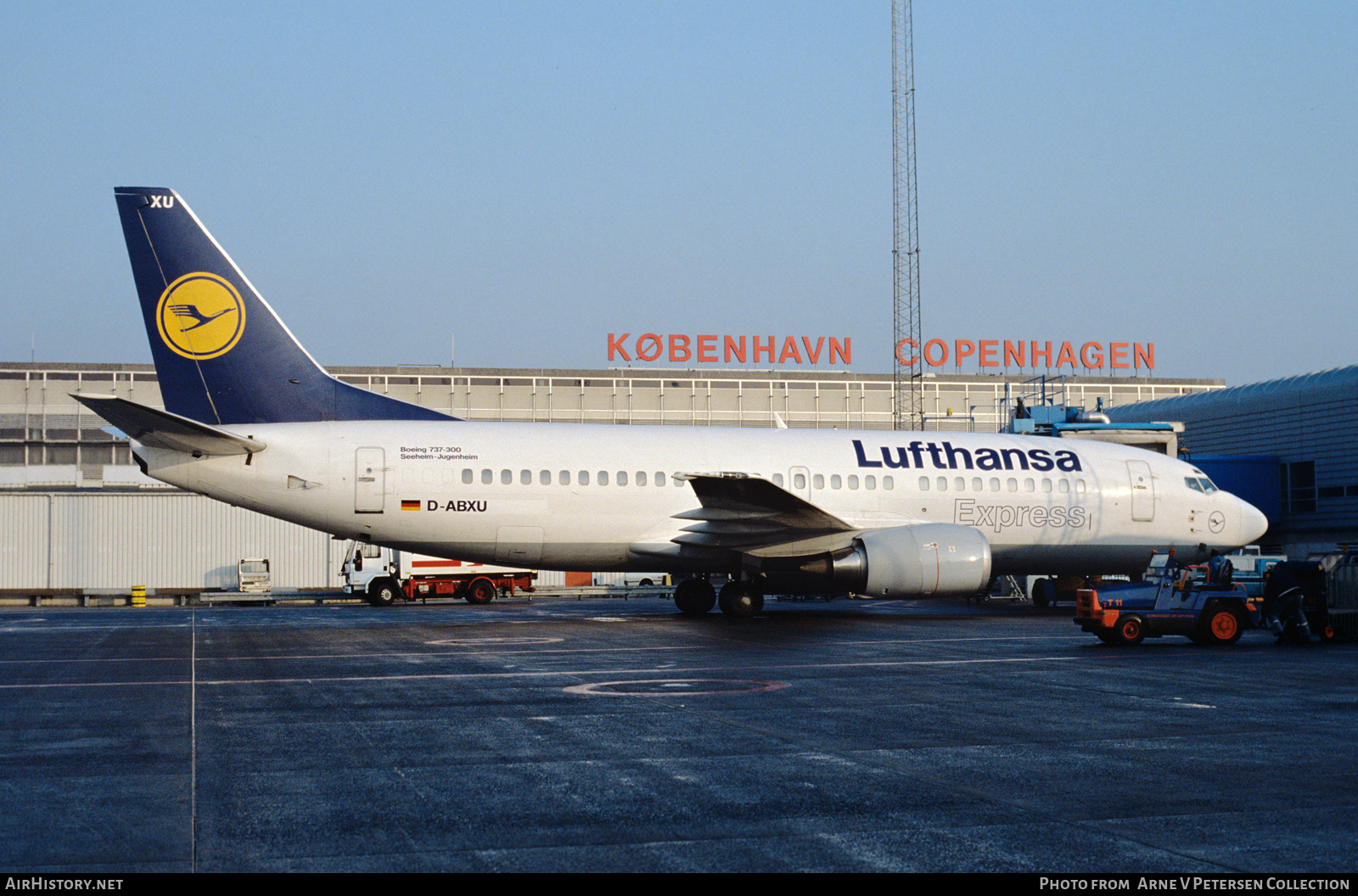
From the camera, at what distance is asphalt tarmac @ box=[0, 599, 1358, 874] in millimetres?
5832

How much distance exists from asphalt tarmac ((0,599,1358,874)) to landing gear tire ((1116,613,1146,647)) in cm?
80

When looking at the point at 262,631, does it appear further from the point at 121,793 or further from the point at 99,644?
the point at 121,793

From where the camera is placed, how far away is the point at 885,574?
23.4 meters

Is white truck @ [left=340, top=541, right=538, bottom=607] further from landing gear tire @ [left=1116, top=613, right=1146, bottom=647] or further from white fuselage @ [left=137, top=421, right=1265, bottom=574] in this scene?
landing gear tire @ [left=1116, top=613, right=1146, bottom=647]

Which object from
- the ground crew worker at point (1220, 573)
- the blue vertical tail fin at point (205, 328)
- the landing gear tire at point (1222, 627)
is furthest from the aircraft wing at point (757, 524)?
the blue vertical tail fin at point (205, 328)

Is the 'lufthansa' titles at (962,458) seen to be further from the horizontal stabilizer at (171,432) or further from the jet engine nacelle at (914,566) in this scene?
the horizontal stabilizer at (171,432)

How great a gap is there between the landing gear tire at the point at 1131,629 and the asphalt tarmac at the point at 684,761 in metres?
0.80

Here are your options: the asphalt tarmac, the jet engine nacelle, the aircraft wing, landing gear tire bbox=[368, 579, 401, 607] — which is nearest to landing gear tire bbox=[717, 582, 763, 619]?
the aircraft wing

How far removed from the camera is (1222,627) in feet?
60.3

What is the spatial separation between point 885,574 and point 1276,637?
723 cm

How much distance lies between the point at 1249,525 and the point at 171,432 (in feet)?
83.0

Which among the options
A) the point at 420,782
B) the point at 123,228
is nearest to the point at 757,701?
the point at 420,782

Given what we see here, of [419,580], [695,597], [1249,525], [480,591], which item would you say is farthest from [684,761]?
[419,580]

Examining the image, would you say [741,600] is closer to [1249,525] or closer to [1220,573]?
[1220,573]
